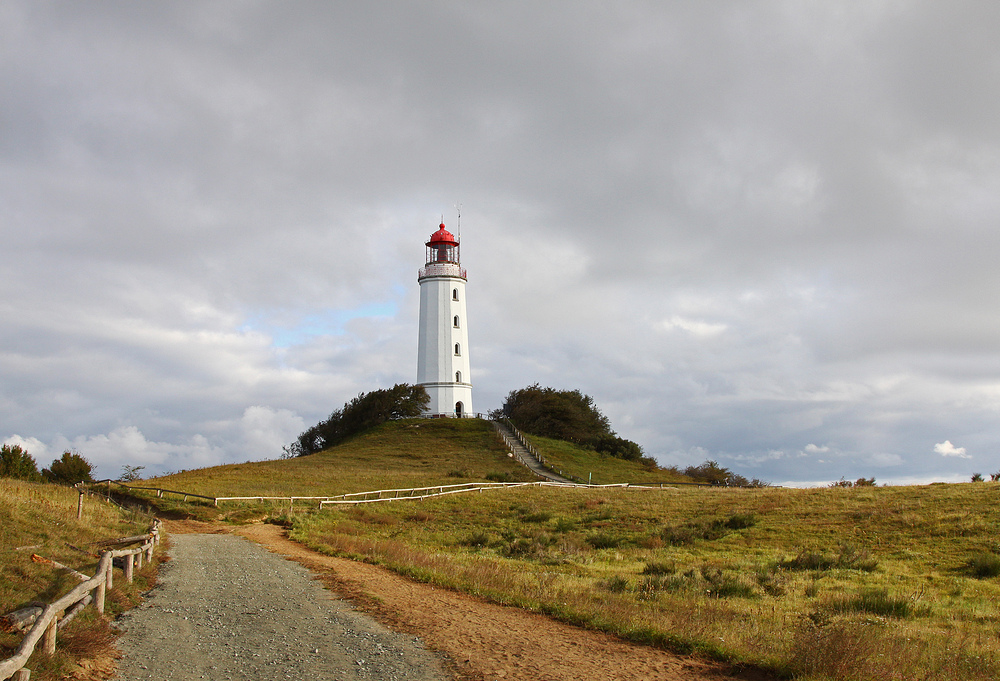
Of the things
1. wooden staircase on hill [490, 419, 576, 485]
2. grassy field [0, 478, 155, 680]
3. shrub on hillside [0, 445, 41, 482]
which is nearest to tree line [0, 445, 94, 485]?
shrub on hillside [0, 445, 41, 482]

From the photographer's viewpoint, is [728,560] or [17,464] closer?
[728,560]

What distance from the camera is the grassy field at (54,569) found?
7941 millimetres

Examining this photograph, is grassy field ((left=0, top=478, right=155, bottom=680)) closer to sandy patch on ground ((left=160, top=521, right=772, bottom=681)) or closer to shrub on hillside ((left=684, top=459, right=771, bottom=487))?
sandy patch on ground ((left=160, top=521, right=772, bottom=681))

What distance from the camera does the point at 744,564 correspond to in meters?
19.4

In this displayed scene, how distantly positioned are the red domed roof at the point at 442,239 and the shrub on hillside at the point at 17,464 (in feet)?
130

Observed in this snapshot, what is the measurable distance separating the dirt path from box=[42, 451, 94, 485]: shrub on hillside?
35582 mm

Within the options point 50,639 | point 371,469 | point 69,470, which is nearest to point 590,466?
point 371,469

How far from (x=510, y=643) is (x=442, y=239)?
62874mm

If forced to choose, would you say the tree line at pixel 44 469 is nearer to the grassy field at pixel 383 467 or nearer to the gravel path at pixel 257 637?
the grassy field at pixel 383 467

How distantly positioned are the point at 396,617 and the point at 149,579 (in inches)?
237

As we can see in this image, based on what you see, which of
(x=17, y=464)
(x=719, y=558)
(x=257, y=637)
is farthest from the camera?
(x=17, y=464)

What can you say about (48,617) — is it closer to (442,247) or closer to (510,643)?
(510,643)

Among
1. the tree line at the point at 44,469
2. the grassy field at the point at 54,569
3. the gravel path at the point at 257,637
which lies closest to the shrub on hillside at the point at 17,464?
the tree line at the point at 44,469

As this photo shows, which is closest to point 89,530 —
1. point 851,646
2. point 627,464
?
point 851,646
